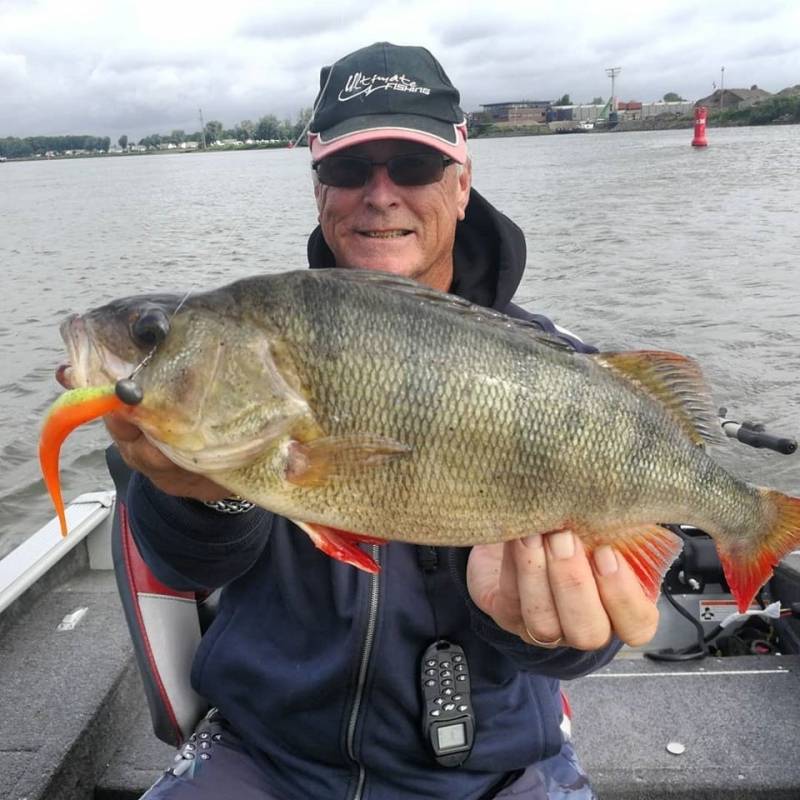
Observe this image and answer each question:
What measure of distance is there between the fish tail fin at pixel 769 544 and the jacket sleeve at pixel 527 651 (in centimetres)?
41

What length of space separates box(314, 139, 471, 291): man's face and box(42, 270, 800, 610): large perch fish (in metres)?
1.08

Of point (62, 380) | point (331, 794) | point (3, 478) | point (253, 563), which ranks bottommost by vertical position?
point (3, 478)

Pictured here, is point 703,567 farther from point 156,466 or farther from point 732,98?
point 732,98

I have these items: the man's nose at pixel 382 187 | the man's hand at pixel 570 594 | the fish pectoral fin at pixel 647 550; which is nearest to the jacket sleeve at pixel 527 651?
the man's hand at pixel 570 594

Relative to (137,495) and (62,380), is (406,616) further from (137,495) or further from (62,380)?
(62,380)

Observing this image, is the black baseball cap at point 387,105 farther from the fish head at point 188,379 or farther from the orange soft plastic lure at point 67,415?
the orange soft plastic lure at point 67,415

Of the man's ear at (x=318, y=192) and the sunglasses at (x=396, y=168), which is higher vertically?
the sunglasses at (x=396, y=168)

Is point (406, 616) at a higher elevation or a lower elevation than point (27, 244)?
higher

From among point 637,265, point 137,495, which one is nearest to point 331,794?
point 137,495

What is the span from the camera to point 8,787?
279 cm

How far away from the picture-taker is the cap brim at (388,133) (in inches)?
111

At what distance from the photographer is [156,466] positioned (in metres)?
1.89

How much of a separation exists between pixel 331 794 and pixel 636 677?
69.5 inches

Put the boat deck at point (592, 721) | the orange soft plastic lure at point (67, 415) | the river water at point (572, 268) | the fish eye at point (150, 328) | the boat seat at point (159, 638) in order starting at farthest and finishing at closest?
the river water at point (572, 268) → the boat deck at point (592, 721) → the boat seat at point (159, 638) → the fish eye at point (150, 328) → the orange soft plastic lure at point (67, 415)
